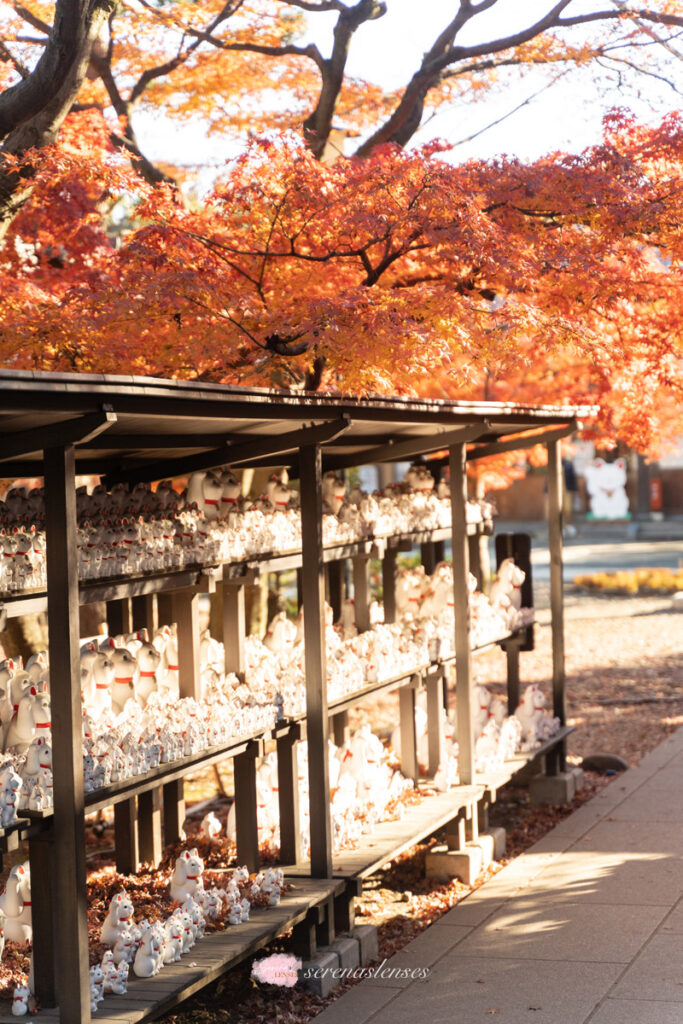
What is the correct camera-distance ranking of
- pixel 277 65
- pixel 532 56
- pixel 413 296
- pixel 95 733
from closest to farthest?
pixel 95 733 < pixel 413 296 < pixel 532 56 < pixel 277 65

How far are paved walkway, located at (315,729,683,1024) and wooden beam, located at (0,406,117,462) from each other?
2993 millimetres

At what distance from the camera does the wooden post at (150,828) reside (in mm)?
6945

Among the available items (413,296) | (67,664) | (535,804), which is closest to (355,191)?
(413,296)

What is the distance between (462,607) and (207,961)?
Result: 343 centimetres

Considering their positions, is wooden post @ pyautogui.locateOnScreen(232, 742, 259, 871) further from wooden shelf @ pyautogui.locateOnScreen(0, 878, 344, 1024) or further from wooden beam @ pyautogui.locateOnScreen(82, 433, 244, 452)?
wooden beam @ pyautogui.locateOnScreen(82, 433, 244, 452)

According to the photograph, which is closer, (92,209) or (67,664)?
(67,664)

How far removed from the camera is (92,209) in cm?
974

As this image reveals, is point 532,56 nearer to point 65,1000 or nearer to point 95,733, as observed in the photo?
point 95,733

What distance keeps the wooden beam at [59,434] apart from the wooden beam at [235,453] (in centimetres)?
173

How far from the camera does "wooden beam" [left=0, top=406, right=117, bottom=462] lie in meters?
4.17

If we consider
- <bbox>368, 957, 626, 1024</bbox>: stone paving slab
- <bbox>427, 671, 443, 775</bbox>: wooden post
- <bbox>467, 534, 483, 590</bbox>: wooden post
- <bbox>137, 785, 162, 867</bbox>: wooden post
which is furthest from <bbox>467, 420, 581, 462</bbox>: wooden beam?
<bbox>368, 957, 626, 1024</bbox>: stone paving slab

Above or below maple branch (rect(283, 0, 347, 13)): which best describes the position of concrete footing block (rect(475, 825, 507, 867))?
below

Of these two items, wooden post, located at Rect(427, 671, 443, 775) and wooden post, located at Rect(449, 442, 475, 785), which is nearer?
wooden post, located at Rect(449, 442, 475, 785)

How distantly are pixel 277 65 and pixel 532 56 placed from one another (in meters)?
2.44
